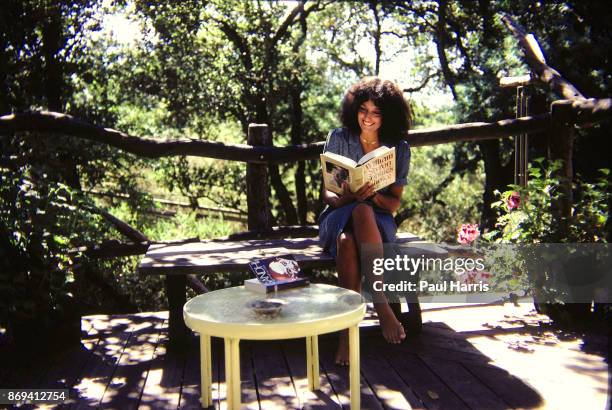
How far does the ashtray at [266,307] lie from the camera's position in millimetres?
2364

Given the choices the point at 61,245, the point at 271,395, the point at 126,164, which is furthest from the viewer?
the point at 126,164

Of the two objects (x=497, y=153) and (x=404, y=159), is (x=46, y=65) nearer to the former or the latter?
(x=404, y=159)

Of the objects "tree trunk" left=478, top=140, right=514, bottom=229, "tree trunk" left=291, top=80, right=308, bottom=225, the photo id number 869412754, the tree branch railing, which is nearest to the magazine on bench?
the photo id number 869412754

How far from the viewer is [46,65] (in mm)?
6730

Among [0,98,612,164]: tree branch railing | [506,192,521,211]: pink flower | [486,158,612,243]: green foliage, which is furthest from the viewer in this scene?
[506,192,521,211]: pink flower

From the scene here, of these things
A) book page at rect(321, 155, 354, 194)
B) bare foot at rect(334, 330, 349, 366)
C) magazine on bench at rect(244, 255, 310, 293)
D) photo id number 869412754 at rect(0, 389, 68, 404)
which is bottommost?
photo id number 869412754 at rect(0, 389, 68, 404)

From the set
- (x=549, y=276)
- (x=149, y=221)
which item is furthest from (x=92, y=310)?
(x=549, y=276)

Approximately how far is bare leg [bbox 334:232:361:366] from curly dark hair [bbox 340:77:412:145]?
2.57 ft

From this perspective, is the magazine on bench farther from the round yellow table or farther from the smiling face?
the smiling face

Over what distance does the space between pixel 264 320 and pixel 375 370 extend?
1124 mm

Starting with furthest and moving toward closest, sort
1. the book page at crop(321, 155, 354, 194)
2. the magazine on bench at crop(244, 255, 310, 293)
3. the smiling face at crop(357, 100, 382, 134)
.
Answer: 1. the smiling face at crop(357, 100, 382, 134)
2. the book page at crop(321, 155, 354, 194)
3. the magazine on bench at crop(244, 255, 310, 293)

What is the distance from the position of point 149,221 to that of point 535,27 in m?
4.87

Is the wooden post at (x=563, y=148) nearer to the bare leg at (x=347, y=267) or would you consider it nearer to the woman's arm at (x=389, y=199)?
the woman's arm at (x=389, y=199)

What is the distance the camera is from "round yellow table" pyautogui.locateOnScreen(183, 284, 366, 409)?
227 centimetres
